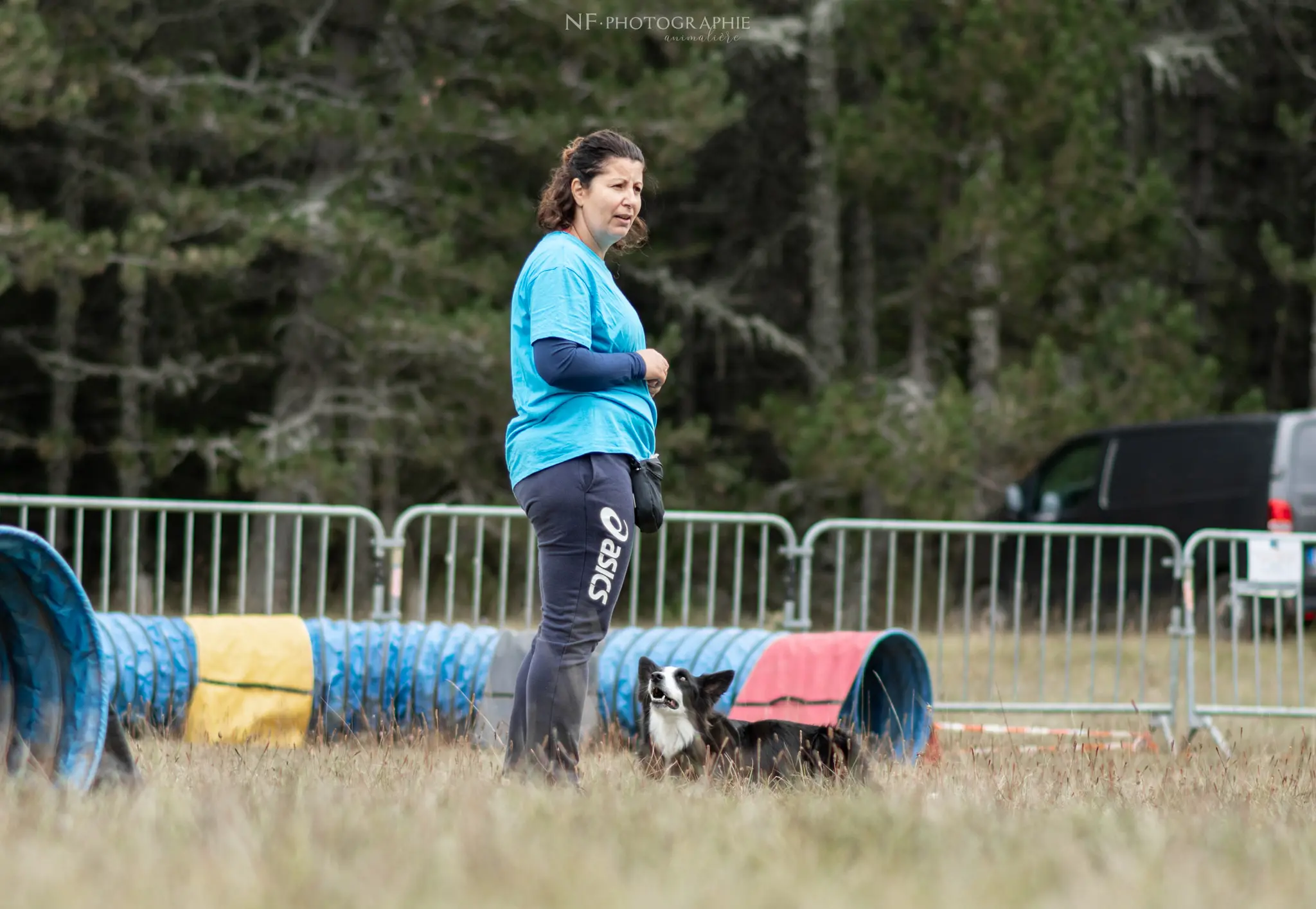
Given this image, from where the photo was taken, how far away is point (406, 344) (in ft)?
49.7

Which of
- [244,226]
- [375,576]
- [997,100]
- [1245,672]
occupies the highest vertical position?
[997,100]

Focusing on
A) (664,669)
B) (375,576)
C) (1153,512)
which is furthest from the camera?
(1153,512)

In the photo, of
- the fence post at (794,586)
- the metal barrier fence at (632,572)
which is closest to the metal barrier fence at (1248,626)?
the fence post at (794,586)

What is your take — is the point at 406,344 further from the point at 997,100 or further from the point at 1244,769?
the point at 1244,769

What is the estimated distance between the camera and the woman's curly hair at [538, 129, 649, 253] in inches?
183

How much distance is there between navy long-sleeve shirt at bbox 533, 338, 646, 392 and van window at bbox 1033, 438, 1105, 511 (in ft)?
33.0

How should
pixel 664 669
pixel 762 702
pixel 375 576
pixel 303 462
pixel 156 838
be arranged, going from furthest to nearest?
pixel 303 462 → pixel 375 576 → pixel 762 702 → pixel 664 669 → pixel 156 838

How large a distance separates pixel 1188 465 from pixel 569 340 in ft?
31.5

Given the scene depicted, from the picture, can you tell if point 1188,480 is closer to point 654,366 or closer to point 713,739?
point 713,739

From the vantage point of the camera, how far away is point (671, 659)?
6941mm

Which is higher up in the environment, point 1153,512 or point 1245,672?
point 1153,512

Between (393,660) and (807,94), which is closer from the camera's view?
(393,660)

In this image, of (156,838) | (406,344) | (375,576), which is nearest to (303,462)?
(406,344)

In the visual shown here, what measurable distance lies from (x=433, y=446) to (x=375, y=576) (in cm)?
756
